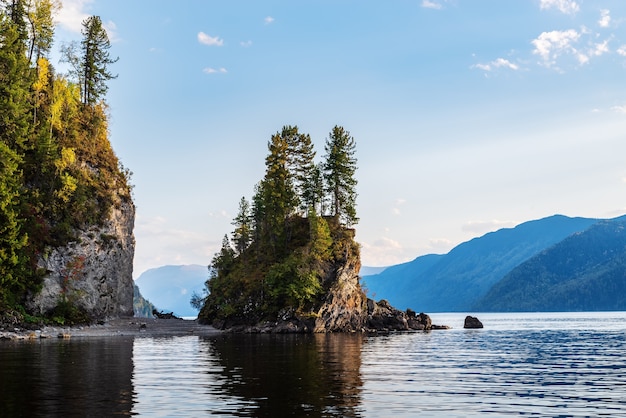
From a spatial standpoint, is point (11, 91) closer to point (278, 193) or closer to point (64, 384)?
point (278, 193)

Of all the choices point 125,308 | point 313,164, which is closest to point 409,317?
point 313,164

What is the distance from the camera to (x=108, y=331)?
84.9 meters

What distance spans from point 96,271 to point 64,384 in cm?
6922

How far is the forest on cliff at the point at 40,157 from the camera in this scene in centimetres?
Answer: 7650

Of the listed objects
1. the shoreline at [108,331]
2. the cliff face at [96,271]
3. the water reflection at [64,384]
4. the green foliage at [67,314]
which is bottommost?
the shoreline at [108,331]

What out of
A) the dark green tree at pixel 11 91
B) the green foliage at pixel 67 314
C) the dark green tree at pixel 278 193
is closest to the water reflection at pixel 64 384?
the green foliage at pixel 67 314

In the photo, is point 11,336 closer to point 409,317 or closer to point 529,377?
point 529,377

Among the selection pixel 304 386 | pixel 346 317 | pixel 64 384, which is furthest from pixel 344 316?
pixel 64 384

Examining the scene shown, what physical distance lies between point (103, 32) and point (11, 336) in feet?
242

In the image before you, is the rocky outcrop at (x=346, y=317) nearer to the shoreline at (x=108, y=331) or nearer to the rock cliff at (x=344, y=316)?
the rock cliff at (x=344, y=316)

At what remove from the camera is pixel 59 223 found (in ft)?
293

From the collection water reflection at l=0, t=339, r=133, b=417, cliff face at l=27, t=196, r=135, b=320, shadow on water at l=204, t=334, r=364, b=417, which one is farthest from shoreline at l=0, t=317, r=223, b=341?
shadow on water at l=204, t=334, r=364, b=417

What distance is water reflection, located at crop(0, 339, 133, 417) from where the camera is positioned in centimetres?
2122

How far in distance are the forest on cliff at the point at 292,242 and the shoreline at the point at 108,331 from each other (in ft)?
41.3
